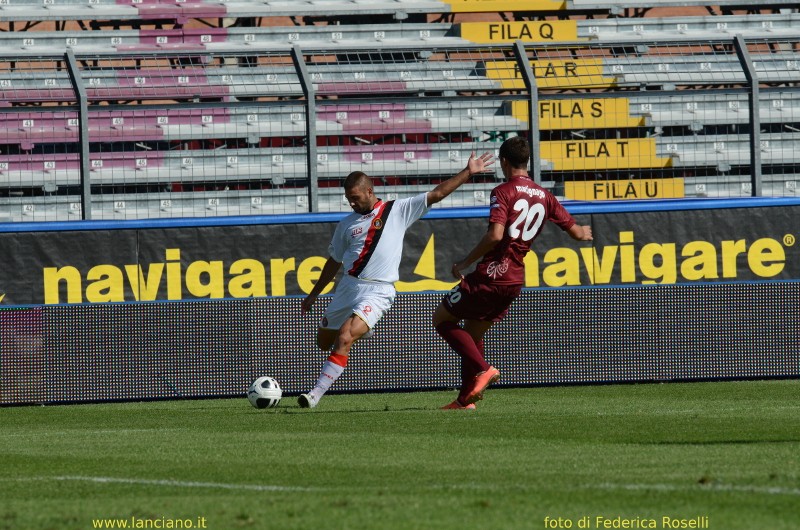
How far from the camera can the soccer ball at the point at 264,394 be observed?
11711mm

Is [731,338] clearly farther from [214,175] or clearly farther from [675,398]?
[214,175]

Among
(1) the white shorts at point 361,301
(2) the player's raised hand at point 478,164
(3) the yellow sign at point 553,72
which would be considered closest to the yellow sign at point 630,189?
(3) the yellow sign at point 553,72

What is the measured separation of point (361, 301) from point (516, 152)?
A: 1.71 m

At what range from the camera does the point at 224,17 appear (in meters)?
22.5

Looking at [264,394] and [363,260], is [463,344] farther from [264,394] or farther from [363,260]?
[264,394]

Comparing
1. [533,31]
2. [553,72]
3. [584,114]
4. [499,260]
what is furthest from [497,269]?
[533,31]

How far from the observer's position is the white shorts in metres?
11.2

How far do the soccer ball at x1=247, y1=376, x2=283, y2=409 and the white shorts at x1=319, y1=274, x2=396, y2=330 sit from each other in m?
0.78

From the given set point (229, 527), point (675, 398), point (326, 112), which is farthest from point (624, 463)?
point (326, 112)

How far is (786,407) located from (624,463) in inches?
168

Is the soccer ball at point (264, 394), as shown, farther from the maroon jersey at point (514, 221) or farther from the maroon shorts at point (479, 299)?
the maroon jersey at point (514, 221)

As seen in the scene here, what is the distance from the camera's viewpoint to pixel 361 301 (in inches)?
442

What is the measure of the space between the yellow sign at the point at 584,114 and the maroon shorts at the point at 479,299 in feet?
16.8

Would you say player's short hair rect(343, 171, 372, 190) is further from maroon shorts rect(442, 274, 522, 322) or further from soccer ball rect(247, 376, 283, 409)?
soccer ball rect(247, 376, 283, 409)
